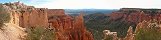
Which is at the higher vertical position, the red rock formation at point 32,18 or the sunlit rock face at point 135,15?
the red rock formation at point 32,18

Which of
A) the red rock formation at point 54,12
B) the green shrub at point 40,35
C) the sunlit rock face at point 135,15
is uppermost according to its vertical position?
the green shrub at point 40,35

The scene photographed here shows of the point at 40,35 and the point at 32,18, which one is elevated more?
the point at 32,18

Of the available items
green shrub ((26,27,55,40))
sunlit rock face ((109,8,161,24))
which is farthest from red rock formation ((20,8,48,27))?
sunlit rock face ((109,8,161,24))

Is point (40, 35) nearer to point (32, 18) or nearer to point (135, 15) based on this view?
point (32, 18)

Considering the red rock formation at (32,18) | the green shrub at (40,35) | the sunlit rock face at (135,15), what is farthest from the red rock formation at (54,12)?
the sunlit rock face at (135,15)

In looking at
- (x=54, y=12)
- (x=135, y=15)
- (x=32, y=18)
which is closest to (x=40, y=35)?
(x=32, y=18)

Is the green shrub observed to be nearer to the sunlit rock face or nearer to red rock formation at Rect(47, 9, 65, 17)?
red rock formation at Rect(47, 9, 65, 17)

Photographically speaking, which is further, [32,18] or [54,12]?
[54,12]

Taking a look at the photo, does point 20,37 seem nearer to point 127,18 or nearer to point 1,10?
point 1,10

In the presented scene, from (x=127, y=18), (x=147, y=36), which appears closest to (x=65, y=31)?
(x=147, y=36)

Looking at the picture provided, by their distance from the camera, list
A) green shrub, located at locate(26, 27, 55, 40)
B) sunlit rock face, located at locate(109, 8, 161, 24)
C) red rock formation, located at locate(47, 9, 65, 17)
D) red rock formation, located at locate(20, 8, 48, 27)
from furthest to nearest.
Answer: sunlit rock face, located at locate(109, 8, 161, 24) → red rock formation, located at locate(47, 9, 65, 17) → red rock formation, located at locate(20, 8, 48, 27) → green shrub, located at locate(26, 27, 55, 40)

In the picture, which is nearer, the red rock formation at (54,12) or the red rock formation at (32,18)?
the red rock formation at (32,18)

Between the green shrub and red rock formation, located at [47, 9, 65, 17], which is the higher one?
the green shrub

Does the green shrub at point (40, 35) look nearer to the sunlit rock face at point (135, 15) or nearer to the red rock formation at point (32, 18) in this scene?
the red rock formation at point (32, 18)
